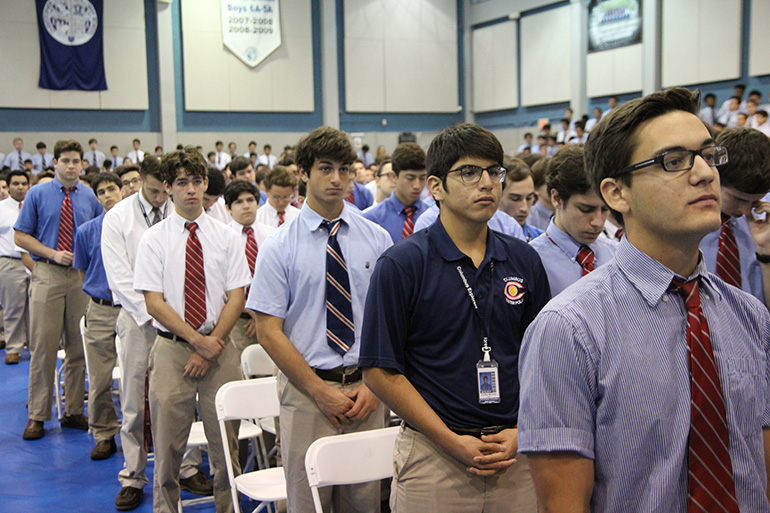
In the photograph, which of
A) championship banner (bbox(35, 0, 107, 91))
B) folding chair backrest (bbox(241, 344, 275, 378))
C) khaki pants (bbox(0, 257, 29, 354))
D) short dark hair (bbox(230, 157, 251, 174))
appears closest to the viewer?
folding chair backrest (bbox(241, 344, 275, 378))

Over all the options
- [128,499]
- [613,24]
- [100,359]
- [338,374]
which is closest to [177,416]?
[128,499]

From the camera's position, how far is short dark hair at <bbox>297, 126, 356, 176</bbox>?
315 cm

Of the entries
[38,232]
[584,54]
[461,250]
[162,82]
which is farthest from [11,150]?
[461,250]

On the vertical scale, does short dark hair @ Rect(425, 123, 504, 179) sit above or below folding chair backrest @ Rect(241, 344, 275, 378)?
above

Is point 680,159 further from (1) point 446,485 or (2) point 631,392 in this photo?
(1) point 446,485

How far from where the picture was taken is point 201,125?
2078 cm

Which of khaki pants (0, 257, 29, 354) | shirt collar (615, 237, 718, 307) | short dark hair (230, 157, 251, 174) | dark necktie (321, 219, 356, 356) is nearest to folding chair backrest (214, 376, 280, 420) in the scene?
dark necktie (321, 219, 356, 356)

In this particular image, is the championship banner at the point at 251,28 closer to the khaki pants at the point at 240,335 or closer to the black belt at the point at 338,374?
the khaki pants at the point at 240,335

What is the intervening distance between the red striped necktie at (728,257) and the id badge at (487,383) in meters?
1.24

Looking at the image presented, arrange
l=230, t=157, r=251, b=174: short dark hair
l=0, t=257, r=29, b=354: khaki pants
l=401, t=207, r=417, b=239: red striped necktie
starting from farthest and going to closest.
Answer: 1. l=0, t=257, r=29, b=354: khaki pants
2. l=230, t=157, r=251, b=174: short dark hair
3. l=401, t=207, r=417, b=239: red striped necktie

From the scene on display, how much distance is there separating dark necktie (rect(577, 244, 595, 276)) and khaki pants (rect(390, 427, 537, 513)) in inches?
32.5

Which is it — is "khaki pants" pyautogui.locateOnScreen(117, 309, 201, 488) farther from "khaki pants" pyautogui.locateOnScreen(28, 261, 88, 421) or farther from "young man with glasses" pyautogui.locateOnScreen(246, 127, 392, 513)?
"khaki pants" pyautogui.locateOnScreen(28, 261, 88, 421)

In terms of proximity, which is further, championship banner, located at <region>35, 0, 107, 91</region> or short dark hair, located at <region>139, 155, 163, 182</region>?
championship banner, located at <region>35, 0, 107, 91</region>

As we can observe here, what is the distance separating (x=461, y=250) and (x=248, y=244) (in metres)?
3.19
